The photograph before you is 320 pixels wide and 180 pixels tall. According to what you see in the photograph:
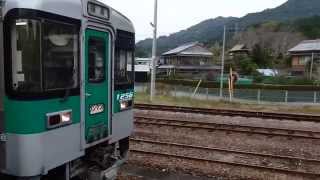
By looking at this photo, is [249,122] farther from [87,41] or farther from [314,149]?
[87,41]

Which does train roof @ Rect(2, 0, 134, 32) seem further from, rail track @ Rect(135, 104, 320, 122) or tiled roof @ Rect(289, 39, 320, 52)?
tiled roof @ Rect(289, 39, 320, 52)

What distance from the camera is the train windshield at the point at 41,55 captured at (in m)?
4.59

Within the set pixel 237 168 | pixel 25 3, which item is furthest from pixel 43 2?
pixel 237 168

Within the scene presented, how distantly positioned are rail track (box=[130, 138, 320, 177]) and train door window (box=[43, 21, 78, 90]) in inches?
182

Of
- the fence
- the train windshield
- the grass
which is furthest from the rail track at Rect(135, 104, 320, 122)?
Answer: the train windshield

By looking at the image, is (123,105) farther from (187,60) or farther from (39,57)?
(187,60)

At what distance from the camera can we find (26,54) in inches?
181

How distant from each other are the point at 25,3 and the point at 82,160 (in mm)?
2783

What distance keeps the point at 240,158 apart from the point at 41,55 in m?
6.44

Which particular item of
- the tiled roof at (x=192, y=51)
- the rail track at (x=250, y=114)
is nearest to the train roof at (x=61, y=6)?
the rail track at (x=250, y=114)

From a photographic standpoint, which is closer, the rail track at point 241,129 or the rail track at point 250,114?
the rail track at point 241,129

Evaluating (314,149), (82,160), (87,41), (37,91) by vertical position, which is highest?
(87,41)

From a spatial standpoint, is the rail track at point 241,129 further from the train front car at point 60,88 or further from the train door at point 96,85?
the train door at point 96,85

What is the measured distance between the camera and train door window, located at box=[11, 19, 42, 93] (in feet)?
15.0
